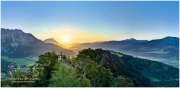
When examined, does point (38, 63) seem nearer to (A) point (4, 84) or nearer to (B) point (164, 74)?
(A) point (4, 84)

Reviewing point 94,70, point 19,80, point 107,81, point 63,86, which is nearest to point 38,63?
point 19,80

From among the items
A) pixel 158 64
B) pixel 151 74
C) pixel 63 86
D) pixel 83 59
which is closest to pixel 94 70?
pixel 83 59

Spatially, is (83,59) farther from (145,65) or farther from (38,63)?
(145,65)

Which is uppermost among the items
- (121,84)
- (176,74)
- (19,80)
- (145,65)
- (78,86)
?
(19,80)

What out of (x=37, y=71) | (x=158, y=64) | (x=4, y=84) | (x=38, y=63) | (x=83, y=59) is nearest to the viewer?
(x=4, y=84)

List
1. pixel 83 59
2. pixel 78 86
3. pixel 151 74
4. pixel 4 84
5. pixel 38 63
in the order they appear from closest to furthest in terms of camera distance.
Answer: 1. pixel 4 84
2. pixel 78 86
3. pixel 38 63
4. pixel 83 59
5. pixel 151 74

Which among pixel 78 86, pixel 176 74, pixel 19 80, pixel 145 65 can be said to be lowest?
pixel 176 74

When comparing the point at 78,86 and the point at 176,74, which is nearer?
the point at 78,86

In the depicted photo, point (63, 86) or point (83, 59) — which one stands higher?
point (83, 59)

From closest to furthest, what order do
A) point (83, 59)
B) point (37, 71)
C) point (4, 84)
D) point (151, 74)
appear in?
point (4, 84) < point (37, 71) < point (83, 59) < point (151, 74)
